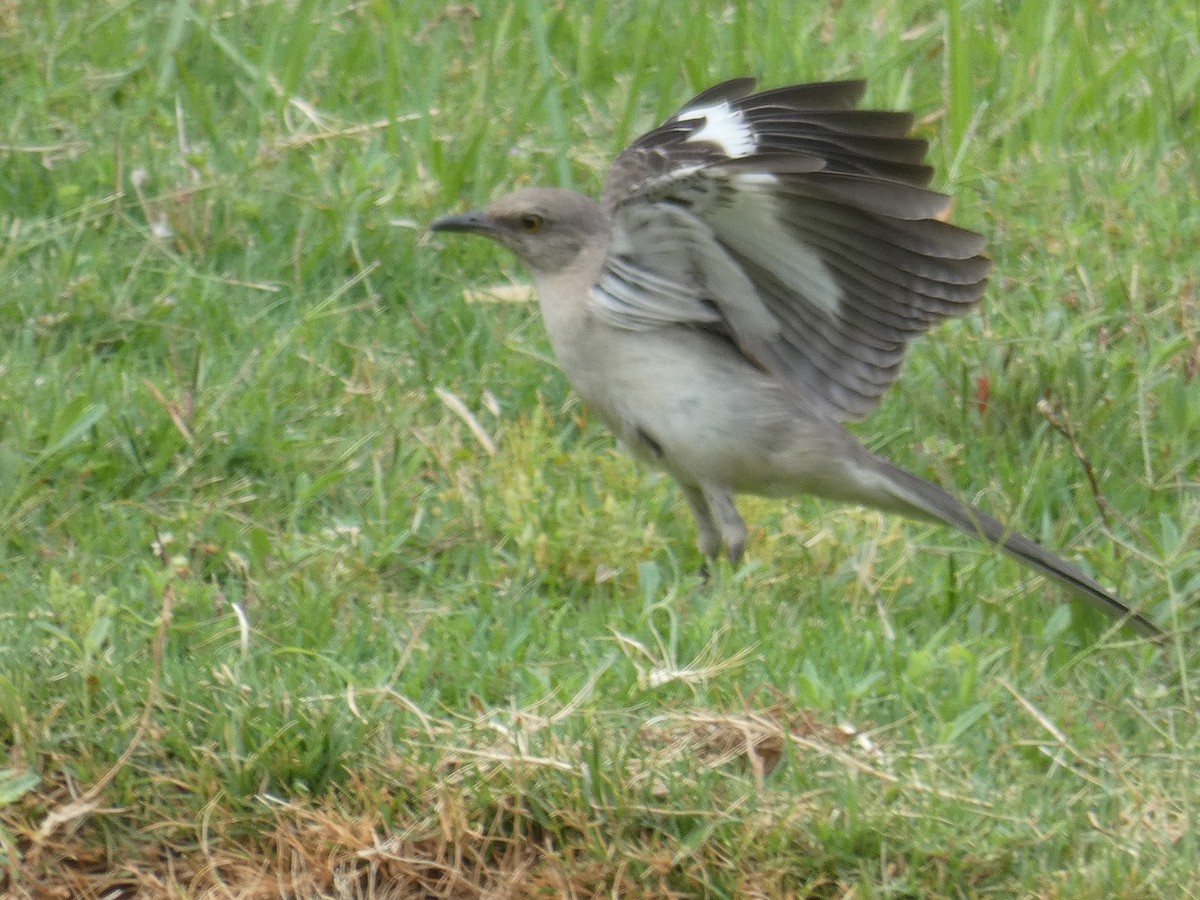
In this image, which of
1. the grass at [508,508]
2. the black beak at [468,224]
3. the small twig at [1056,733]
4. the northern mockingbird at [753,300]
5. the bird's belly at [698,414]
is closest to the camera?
the grass at [508,508]

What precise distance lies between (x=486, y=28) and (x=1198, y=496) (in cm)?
407

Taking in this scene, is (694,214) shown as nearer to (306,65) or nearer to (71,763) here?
(71,763)

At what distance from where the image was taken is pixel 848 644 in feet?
16.6

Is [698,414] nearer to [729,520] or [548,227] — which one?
[729,520]

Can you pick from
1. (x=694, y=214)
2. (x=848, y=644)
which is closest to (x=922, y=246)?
(x=694, y=214)

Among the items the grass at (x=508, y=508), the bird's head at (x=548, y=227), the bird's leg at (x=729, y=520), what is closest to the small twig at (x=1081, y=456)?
the grass at (x=508, y=508)

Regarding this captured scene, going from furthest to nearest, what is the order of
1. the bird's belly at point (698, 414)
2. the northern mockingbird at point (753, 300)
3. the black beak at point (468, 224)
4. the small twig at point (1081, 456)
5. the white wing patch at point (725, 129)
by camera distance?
the black beak at point (468, 224) → the small twig at point (1081, 456) → the bird's belly at point (698, 414) → the white wing patch at point (725, 129) → the northern mockingbird at point (753, 300)

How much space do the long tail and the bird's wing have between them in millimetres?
270

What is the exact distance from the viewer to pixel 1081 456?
225 inches

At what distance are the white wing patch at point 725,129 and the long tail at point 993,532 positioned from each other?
103 cm

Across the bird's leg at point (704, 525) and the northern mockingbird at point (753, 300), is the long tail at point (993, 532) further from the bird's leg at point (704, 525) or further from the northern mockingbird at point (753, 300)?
the bird's leg at point (704, 525)

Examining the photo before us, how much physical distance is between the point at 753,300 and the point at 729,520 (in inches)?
25.5

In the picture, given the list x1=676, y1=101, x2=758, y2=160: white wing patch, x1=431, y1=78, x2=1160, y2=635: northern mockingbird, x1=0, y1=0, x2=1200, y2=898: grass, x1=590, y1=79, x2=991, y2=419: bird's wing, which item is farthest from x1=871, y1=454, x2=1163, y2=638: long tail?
x1=676, y1=101, x2=758, y2=160: white wing patch

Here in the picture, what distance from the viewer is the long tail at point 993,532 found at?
5164 millimetres
